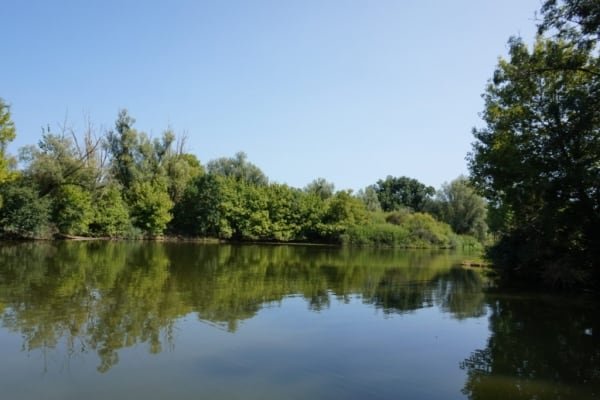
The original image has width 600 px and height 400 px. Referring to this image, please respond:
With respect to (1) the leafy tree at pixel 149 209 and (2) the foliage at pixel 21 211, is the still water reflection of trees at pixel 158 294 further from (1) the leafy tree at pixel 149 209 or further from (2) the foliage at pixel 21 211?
(1) the leafy tree at pixel 149 209

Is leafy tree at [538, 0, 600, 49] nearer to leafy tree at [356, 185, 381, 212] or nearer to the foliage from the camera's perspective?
the foliage

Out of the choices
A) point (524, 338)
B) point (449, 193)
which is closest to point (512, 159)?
point (524, 338)

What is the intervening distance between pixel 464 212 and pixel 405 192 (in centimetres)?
2413

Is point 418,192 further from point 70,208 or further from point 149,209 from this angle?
point 70,208

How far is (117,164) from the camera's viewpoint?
5772cm

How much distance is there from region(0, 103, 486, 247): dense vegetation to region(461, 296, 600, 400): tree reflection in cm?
4147

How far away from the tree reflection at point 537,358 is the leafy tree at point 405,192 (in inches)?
3307

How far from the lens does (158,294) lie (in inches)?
591

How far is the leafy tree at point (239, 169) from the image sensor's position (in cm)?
7112

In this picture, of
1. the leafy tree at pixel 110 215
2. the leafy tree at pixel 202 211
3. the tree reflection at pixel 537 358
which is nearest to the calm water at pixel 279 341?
the tree reflection at pixel 537 358

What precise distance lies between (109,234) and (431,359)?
48.2 meters

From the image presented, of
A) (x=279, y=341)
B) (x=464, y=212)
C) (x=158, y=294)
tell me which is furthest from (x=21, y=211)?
(x=464, y=212)

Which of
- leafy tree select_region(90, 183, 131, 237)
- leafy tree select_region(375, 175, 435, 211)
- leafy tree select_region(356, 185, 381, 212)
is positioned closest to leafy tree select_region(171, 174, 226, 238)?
leafy tree select_region(90, 183, 131, 237)

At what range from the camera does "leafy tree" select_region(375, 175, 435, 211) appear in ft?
324
